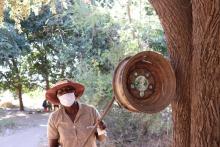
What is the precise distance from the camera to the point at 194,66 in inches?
116

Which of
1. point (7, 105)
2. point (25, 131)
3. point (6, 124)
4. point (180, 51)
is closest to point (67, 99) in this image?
point (180, 51)

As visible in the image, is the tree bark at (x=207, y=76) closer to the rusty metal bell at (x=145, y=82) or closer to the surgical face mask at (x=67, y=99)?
the rusty metal bell at (x=145, y=82)

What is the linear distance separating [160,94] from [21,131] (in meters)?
8.73

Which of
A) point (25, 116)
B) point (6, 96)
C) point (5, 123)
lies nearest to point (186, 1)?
point (5, 123)

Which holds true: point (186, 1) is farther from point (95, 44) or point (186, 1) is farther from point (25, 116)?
point (25, 116)

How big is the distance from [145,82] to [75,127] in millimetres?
875

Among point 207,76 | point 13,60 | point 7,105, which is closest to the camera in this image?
point 207,76

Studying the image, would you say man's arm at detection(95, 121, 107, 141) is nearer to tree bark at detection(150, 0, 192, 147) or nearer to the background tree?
tree bark at detection(150, 0, 192, 147)

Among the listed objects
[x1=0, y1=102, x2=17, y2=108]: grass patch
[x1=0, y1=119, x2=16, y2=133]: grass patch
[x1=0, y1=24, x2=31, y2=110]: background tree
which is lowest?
[x1=0, y1=102, x2=17, y2=108]: grass patch

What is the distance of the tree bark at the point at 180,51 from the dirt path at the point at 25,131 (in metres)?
6.69

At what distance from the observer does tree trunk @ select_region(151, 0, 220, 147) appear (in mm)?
2838

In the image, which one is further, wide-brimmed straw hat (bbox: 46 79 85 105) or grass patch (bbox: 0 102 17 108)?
grass patch (bbox: 0 102 17 108)

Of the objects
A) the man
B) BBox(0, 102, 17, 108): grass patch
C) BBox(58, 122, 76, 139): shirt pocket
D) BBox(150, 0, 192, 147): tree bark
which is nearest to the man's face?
the man

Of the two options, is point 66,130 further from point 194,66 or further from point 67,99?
point 194,66
